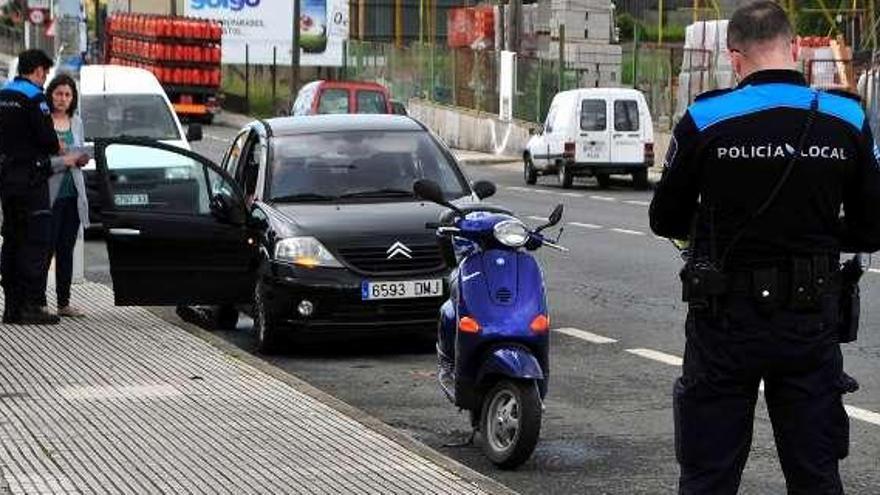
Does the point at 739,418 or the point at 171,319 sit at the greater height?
the point at 739,418

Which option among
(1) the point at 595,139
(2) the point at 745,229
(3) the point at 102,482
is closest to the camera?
(2) the point at 745,229

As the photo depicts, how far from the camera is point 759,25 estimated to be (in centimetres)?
542

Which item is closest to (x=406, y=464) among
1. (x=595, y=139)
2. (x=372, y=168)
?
(x=372, y=168)

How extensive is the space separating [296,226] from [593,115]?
2352 centimetres

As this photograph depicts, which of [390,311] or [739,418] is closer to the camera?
[739,418]

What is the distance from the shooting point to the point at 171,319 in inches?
563

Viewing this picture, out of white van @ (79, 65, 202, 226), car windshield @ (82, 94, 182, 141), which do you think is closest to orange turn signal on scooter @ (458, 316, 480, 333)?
white van @ (79, 65, 202, 226)

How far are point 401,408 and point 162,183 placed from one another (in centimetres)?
393

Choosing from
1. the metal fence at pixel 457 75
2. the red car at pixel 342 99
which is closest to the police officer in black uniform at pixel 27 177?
the red car at pixel 342 99

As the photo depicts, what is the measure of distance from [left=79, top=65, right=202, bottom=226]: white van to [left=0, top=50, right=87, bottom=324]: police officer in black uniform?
9.34 m

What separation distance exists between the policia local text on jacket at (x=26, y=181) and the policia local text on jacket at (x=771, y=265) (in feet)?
28.3

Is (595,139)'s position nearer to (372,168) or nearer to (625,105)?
(625,105)

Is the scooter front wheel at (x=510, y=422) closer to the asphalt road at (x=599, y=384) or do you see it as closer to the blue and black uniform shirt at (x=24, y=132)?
the asphalt road at (x=599, y=384)

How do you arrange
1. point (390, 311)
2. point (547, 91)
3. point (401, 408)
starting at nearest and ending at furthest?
point (401, 408) < point (390, 311) < point (547, 91)
